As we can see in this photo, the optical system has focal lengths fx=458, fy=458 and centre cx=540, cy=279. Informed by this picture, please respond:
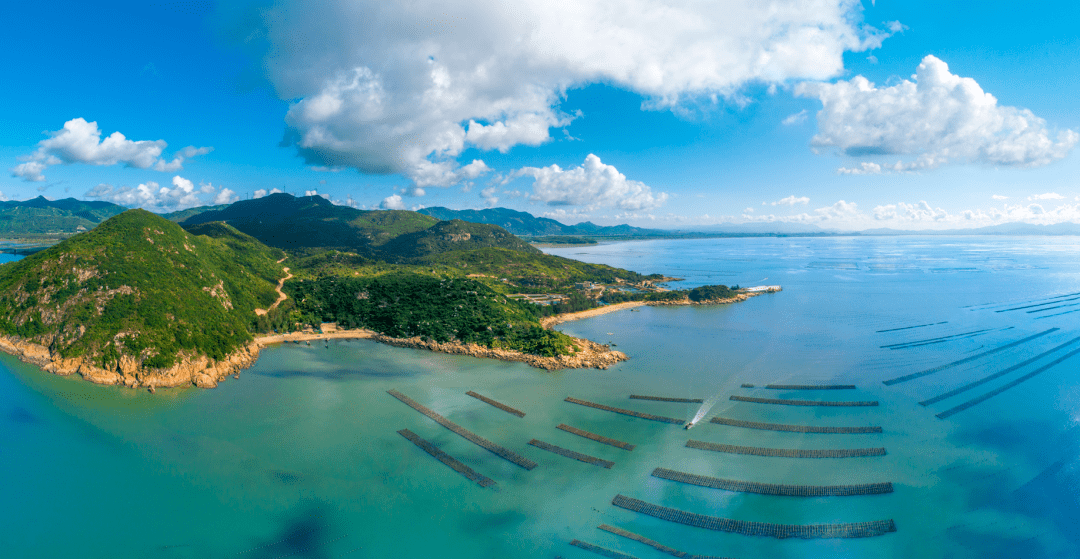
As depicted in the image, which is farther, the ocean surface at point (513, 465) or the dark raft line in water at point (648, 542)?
the ocean surface at point (513, 465)

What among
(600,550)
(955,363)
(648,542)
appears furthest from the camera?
(955,363)

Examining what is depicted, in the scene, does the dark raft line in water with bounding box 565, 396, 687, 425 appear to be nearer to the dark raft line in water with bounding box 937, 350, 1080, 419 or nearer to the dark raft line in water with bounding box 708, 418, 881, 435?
the dark raft line in water with bounding box 708, 418, 881, 435

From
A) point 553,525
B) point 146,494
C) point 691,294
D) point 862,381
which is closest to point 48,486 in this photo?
point 146,494

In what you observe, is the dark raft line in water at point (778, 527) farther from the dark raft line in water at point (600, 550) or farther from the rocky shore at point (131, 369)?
the rocky shore at point (131, 369)

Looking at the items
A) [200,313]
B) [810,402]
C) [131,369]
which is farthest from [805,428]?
[200,313]

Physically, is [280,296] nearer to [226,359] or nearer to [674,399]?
[226,359]

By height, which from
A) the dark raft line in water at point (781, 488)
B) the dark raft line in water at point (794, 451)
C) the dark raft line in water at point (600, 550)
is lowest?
the dark raft line in water at point (600, 550)

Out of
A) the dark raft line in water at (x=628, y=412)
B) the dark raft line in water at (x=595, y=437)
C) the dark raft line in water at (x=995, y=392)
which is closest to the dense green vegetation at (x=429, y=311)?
the dark raft line in water at (x=628, y=412)
